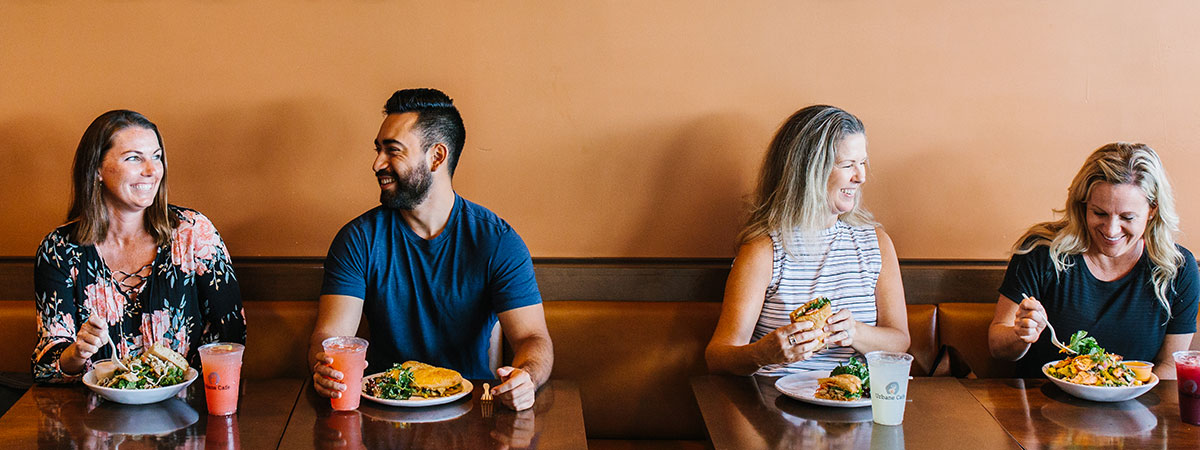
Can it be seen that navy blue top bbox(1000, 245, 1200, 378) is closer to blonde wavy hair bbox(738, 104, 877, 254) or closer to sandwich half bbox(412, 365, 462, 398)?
→ blonde wavy hair bbox(738, 104, 877, 254)

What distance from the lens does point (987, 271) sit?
113 inches

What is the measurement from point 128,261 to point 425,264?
2.44ft

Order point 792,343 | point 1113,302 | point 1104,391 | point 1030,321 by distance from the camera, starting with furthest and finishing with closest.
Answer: point 1113,302
point 1030,321
point 792,343
point 1104,391

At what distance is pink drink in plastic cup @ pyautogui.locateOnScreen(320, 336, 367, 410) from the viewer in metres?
1.88

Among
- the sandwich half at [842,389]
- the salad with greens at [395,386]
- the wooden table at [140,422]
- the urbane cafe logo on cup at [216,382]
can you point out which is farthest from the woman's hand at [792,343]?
the urbane cafe logo on cup at [216,382]

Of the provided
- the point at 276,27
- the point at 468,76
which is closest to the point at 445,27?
the point at 468,76

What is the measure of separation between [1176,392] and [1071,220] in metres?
0.57

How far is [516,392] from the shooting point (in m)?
1.91

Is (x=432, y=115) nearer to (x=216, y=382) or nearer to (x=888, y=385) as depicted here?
(x=216, y=382)

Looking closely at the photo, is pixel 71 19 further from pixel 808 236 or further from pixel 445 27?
pixel 808 236

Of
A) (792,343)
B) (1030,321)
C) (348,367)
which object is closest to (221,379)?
(348,367)

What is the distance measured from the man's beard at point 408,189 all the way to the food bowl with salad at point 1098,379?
4.96ft

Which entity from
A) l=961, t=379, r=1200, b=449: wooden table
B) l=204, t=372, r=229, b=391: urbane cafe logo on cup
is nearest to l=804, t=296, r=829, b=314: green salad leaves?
l=961, t=379, r=1200, b=449: wooden table

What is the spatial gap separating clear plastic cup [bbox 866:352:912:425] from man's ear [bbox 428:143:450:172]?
1175 millimetres
